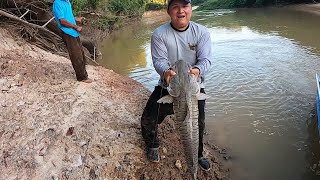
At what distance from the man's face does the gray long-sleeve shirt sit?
0.37 ft

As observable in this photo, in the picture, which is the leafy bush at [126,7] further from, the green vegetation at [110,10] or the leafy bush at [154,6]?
the leafy bush at [154,6]

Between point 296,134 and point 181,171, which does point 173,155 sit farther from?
point 296,134

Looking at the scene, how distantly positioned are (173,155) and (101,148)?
38.2 inches

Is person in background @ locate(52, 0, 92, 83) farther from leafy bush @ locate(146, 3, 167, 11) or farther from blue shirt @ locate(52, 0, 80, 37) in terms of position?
leafy bush @ locate(146, 3, 167, 11)

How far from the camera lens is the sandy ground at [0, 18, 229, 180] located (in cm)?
408

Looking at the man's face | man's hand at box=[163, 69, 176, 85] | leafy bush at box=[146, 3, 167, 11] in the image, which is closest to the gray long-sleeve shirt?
the man's face

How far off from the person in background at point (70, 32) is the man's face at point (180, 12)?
2814 millimetres

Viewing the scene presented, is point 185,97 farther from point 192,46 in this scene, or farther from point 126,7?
point 126,7

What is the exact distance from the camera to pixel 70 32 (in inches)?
230

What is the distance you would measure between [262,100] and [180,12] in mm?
5143

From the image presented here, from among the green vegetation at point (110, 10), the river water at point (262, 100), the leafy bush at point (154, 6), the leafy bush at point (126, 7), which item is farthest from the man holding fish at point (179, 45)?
the leafy bush at point (154, 6)

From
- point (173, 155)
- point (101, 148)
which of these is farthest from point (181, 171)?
point (101, 148)

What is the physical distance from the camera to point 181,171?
432cm

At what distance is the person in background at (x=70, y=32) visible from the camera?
5.59 meters
